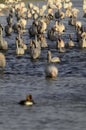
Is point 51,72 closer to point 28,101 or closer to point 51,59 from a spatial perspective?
point 51,59

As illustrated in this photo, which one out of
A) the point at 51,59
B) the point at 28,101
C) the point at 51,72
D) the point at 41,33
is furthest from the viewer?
the point at 41,33

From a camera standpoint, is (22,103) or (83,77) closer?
(22,103)

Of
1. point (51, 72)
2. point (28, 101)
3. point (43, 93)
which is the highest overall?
point (51, 72)

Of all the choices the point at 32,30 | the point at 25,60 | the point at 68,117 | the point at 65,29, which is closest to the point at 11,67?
the point at 25,60

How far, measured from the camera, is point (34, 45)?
5591 cm

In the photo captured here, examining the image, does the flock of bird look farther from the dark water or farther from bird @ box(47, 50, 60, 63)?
the dark water

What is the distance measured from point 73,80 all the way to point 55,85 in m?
2.14

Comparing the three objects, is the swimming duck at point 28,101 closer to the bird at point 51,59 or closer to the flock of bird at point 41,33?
the flock of bird at point 41,33

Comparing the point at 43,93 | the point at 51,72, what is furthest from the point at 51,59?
the point at 43,93

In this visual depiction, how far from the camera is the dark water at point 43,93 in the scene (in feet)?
108

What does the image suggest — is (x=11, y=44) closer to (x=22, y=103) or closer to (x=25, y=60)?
(x=25, y=60)

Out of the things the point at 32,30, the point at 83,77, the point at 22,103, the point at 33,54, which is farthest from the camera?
the point at 32,30

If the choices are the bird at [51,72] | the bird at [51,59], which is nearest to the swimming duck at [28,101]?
the bird at [51,72]

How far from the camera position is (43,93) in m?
39.7
